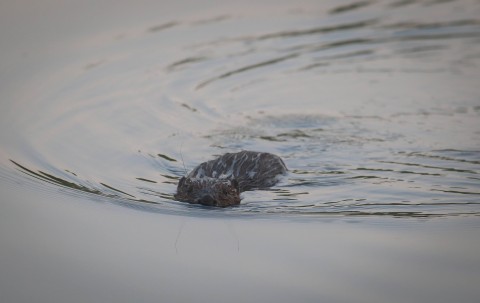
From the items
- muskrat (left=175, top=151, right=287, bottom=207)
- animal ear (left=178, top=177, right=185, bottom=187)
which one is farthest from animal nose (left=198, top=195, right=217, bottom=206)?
animal ear (left=178, top=177, right=185, bottom=187)

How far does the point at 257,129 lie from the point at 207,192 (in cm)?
290

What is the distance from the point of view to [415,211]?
9195 millimetres

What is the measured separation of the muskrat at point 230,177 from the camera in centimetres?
966

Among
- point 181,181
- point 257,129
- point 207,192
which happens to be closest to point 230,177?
point 181,181

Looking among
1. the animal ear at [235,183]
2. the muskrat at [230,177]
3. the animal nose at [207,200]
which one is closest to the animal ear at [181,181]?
the muskrat at [230,177]

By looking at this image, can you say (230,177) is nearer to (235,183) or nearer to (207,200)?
(235,183)

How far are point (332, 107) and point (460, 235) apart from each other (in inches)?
186

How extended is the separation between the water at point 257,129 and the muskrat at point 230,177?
160mm

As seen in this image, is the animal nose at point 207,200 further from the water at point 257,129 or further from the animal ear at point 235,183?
the animal ear at point 235,183

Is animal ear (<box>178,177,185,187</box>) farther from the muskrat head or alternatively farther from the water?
the water

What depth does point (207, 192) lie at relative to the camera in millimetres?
9633

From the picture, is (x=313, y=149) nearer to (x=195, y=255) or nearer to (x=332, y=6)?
(x=195, y=255)

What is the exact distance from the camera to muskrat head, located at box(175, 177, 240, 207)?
9.59 metres

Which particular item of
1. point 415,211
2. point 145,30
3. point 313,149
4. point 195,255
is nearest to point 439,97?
point 313,149
